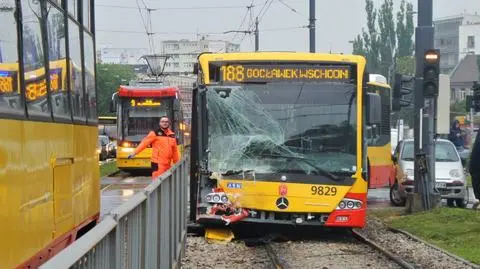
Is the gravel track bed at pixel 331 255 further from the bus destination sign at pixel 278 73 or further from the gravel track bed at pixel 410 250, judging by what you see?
the bus destination sign at pixel 278 73

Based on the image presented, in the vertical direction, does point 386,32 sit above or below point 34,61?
above

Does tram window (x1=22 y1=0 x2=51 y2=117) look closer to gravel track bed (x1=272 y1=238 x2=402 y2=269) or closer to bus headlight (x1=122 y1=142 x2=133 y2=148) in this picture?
gravel track bed (x1=272 y1=238 x2=402 y2=269)

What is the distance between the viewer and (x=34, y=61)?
569cm

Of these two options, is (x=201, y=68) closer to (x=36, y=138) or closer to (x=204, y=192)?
(x=204, y=192)

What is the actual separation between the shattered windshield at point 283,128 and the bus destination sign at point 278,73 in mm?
147

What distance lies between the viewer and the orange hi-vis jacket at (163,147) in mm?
15148

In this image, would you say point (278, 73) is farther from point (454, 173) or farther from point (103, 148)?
point (103, 148)

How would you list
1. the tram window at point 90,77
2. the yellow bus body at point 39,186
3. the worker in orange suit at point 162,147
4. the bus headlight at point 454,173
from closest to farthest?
the yellow bus body at point 39,186 → the tram window at point 90,77 → the worker in orange suit at point 162,147 → the bus headlight at point 454,173

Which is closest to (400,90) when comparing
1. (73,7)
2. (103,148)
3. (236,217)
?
(236,217)

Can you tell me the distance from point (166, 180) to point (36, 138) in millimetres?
2702

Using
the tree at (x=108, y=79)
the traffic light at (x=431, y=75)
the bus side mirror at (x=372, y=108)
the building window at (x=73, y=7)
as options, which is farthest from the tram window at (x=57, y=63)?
the tree at (x=108, y=79)

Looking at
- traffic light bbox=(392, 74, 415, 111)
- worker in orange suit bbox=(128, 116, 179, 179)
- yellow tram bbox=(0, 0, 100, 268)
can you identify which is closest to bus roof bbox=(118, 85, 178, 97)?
traffic light bbox=(392, 74, 415, 111)

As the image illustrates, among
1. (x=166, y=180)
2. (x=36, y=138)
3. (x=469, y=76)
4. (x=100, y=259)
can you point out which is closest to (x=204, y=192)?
(x=166, y=180)

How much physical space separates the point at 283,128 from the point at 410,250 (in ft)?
8.98
